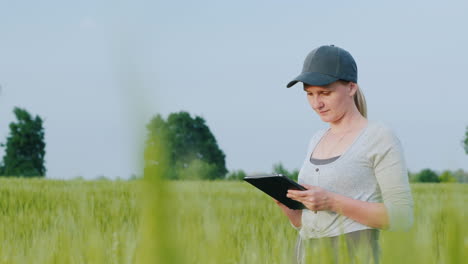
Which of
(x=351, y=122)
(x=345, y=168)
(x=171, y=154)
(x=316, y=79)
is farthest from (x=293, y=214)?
(x=171, y=154)

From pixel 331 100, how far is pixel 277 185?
0.41m

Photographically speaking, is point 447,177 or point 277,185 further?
point 277,185

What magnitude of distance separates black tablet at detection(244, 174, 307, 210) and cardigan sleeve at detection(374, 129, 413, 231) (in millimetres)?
301

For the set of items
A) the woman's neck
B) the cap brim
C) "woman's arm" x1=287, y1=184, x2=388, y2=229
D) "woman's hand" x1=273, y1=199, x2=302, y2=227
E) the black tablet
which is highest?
the cap brim

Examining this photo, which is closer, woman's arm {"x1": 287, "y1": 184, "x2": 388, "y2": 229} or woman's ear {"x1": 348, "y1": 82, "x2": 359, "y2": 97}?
woman's arm {"x1": 287, "y1": 184, "x2": 388, "y2": 229}

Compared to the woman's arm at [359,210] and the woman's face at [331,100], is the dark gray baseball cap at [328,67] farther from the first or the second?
the woman's arm at [359,210]

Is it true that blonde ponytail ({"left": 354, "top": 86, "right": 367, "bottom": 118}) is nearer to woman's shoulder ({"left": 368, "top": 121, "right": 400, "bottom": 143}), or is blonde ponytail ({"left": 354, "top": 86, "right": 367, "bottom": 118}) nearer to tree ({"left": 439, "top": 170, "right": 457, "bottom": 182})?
woman's shoulder ({"left": 368, "top": 121, "right": 400, "bottom": 143})

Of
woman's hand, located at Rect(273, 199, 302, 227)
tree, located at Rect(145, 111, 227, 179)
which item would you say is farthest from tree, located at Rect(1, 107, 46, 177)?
tree, located at Rect(145, 111, 227, 179)

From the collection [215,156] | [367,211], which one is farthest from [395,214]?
[215,156]

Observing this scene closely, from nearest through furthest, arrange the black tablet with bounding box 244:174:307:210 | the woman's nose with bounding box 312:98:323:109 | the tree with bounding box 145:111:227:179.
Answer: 1. the tree with bounding box 145:111:227:179
2. the black tablet with bounding box 244:174:307:210
3. the woman's nose with bounding box 312:98:323:109

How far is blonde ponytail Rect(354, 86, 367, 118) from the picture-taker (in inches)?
81.2

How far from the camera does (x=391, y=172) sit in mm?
1836

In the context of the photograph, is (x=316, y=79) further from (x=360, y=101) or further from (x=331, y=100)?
(x=360, y=101)

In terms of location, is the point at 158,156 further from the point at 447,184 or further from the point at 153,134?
the point at 447,184
